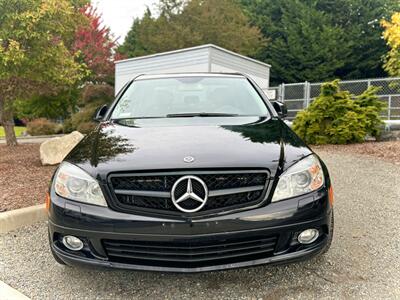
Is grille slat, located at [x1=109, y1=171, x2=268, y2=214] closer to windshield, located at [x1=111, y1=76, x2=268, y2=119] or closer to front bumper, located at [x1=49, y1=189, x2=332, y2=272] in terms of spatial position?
front bumper, located at [x1=49, y1=189, x2=332, y2=272]

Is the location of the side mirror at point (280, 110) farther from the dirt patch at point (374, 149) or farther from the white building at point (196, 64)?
the white building at point (196, 64)

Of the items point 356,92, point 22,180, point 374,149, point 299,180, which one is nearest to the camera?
point 299,180

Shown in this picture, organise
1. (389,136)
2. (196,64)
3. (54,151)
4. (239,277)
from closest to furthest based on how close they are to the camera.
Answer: (239,277) → (54,151) → (389,136) → (196,64)

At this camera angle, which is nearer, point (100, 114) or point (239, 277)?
point (239, 277)

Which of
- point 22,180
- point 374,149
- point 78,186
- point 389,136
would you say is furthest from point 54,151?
point 389,136

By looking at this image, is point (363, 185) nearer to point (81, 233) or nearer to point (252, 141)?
point (252, 141)

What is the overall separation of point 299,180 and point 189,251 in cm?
81

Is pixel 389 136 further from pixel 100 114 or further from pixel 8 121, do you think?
pixel 8 121

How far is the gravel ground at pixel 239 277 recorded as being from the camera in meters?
2.41

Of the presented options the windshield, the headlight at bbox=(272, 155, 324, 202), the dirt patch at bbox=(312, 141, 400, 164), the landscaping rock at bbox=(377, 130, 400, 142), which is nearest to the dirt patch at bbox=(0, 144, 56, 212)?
the windshield

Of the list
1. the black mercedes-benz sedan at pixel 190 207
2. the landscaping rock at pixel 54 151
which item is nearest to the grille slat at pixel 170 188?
the black mercedes-benz sedan at pixel 190 207

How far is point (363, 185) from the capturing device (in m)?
5.11

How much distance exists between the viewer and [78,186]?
7.57 feet

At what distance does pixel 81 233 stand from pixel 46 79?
18.7ft
